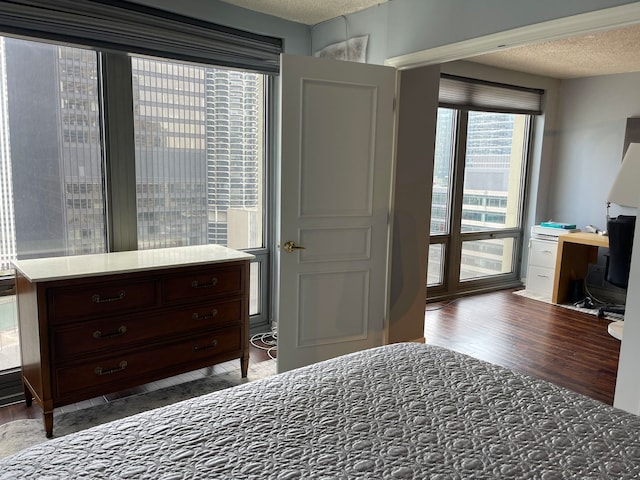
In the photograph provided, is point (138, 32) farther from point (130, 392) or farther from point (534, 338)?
point (534, 338)

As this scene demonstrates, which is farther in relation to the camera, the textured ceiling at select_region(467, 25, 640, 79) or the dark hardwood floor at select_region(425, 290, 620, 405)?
the textured ceiling at select_region(467, 25, 640, 79)

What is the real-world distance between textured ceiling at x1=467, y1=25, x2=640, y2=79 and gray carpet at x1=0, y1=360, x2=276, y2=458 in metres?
3.53

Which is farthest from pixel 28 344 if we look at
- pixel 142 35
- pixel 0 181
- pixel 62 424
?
pixel 142 35

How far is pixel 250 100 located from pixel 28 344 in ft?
7.47

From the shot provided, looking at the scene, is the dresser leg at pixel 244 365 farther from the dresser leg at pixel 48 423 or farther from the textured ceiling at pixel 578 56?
the textured ceiling at pixel 578 56

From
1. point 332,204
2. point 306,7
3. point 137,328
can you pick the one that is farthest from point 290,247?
point 306,7

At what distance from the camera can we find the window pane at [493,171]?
215 inches

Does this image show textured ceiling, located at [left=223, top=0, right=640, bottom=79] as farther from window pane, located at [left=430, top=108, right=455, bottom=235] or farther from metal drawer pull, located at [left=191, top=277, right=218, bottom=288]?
metal drawer pull, located at [left=191, top=277, right=218, bottom=288]

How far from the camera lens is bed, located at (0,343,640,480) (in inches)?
44.6

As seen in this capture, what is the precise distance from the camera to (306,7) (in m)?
3.29

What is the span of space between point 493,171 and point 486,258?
1.04 metres

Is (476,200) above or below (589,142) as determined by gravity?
below

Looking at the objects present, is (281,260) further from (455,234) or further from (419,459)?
(455,234)

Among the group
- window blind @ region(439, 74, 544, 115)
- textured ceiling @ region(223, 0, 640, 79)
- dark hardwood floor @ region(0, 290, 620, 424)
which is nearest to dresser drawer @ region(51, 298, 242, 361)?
dark hardwood floor @ region(0, 290, 620, 424)
